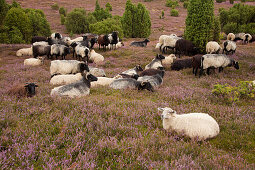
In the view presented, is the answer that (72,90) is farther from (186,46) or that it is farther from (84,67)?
(186,46)

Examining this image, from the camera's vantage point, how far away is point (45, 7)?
70875 millimetres

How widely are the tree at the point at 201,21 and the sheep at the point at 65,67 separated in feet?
41.4

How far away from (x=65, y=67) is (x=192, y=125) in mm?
9761

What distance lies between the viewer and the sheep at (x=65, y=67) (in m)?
11.5

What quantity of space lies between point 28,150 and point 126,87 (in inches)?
256

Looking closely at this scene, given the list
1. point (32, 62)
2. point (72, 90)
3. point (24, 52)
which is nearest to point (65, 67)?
point (72, 90)

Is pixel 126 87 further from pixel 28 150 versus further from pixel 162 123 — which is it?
pixel 28 150

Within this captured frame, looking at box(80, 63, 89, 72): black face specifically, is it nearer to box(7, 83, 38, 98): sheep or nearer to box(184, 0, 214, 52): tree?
box(7, 83, 38, 98): sheep

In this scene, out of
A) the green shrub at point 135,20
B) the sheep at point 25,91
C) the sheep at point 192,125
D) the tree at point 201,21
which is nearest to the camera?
the sheep at point 192,125

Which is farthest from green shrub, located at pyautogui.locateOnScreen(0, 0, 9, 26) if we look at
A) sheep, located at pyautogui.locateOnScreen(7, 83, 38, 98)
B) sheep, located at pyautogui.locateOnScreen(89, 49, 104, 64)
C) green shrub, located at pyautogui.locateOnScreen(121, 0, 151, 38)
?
sheep, located at pyautogui.locateOnScreen(7, 83, 38, 98)

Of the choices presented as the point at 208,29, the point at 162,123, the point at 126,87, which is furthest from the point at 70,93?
the point at 208,29

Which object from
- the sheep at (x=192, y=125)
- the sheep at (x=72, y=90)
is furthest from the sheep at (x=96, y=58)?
the sheep at (x=192, y=125)

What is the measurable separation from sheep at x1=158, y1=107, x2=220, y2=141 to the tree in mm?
14887

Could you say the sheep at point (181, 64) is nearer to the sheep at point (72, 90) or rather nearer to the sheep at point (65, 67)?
the sheep at point (65, 67)
